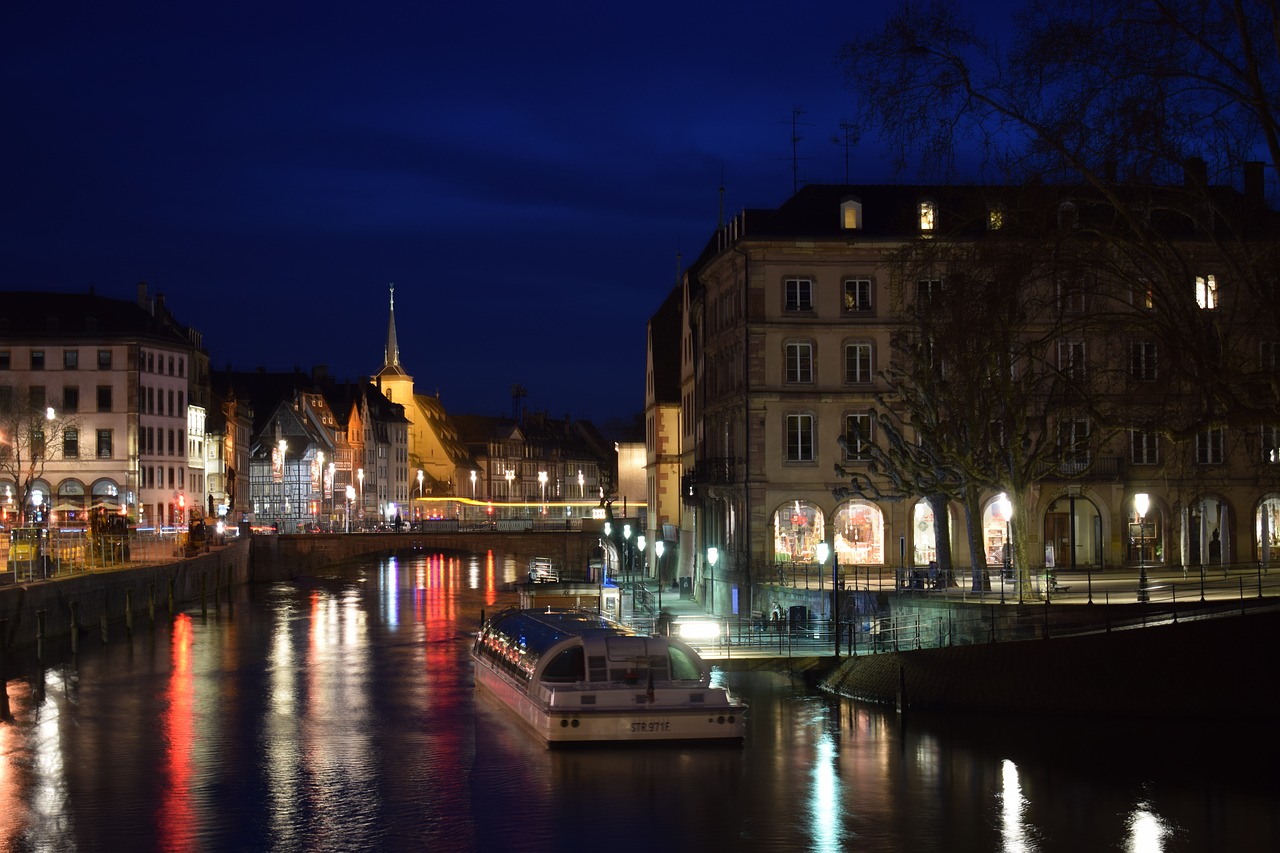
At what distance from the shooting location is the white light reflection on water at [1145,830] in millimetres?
26250

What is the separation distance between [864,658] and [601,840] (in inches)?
601

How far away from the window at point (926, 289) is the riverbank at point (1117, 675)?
25.7 ft

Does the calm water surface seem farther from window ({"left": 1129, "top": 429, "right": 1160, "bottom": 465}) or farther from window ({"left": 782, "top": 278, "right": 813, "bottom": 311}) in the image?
window ({"left": 1129, "top": 429, "right": 1160, "bottom": 465})

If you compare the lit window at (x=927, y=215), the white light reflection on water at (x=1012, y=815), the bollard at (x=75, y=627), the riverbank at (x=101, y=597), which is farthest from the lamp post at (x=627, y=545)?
the white light reflection on water at (x=1012, y=815)

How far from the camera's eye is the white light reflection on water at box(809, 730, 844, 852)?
2688 centimetres

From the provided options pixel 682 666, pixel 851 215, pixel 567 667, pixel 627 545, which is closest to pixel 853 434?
pixel 851 215

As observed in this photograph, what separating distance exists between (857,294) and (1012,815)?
99.4 ft

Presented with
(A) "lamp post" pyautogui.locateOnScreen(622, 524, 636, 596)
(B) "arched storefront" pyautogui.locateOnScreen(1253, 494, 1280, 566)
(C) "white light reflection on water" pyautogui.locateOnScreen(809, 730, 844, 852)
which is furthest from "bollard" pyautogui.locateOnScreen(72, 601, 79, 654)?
(B) "arched storefront" pyautogui.locateOnScreen(1253, 494, 1280, 566)

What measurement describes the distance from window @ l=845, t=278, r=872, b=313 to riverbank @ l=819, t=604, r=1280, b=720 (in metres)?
20.9

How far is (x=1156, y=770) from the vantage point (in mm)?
31094

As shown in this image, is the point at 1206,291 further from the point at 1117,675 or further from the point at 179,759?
the point at 179,759

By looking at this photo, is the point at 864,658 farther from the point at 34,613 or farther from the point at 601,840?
the point at 34,613

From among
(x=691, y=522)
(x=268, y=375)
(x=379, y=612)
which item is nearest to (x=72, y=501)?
(x=379, y=612)

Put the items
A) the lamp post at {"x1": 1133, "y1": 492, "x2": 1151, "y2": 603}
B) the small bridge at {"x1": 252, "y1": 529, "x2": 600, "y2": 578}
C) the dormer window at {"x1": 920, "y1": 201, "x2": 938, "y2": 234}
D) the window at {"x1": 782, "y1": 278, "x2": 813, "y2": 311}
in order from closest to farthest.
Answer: the dormer window at {"x1": 920, "y1": 201, "x2": 938, "y2": 234} < the lamp post at {"x1": 1133, "y1": 492, "x2": 1151, "y2": 603} < the window at {"x1": 782, "y1": 278, "x2": 813, "y2": 311} < the small bridge at {"x1": 252, "y1": 529, "x2": 600, "y2": 578}
